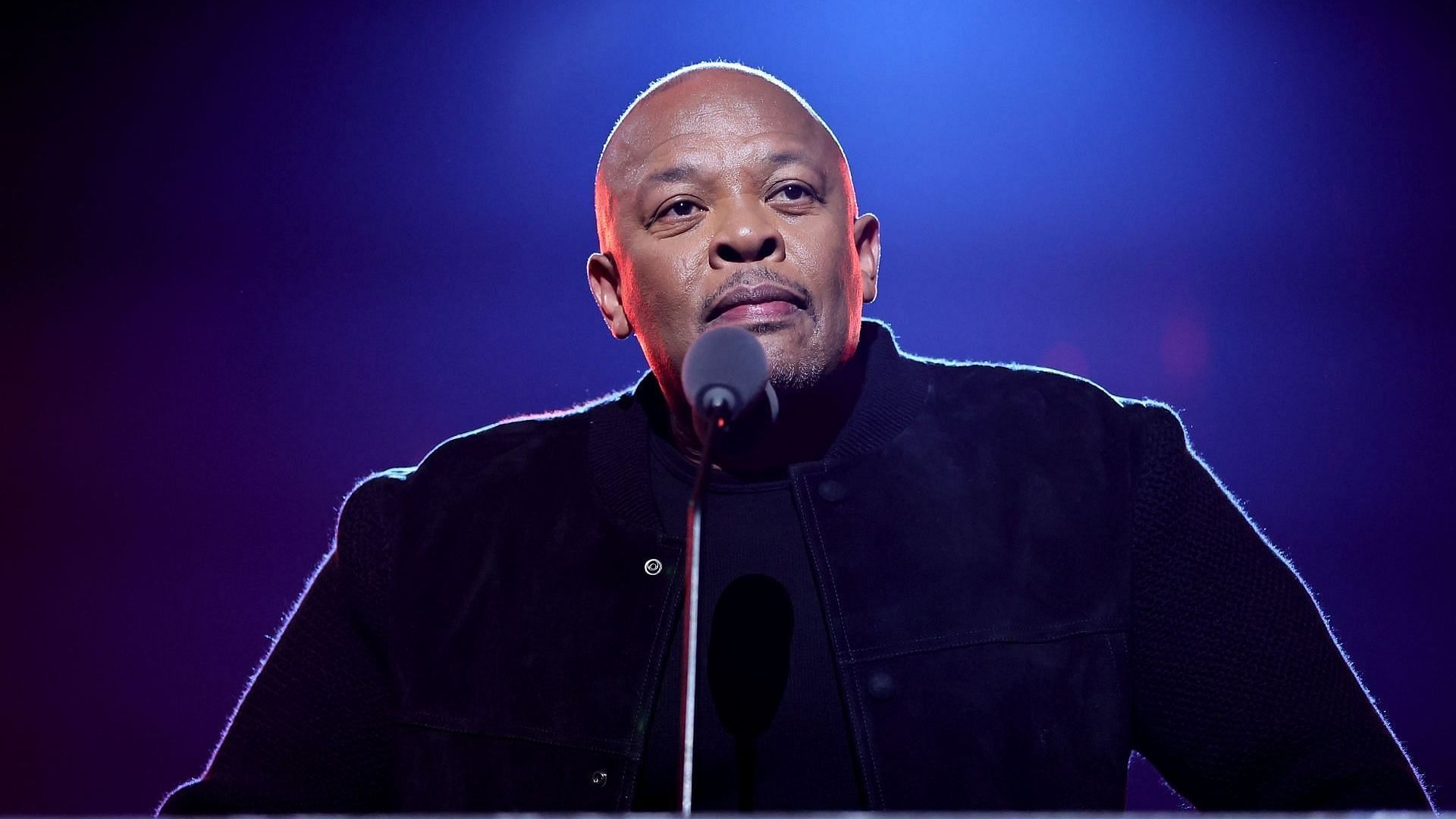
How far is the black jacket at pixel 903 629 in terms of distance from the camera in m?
1.93

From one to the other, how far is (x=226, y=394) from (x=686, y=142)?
1.64 m

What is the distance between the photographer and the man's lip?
2072mm

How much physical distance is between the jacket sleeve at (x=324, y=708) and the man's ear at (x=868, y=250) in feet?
3.33

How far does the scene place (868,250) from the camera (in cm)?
242

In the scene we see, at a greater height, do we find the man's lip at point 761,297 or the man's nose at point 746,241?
the man's nose at point 746,241

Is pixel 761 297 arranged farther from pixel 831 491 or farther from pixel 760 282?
pixel 831 491

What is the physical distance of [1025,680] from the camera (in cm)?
195

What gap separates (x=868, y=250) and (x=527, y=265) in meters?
1.04

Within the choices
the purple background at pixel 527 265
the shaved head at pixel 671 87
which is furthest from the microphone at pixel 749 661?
the purple background at pixel 527 265

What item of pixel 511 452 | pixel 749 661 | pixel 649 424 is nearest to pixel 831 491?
pixel 749 661

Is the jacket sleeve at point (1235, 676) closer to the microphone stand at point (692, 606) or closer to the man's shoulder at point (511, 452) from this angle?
the microphone stand at point (692, 606)

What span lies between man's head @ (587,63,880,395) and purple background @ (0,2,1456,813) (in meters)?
0.73

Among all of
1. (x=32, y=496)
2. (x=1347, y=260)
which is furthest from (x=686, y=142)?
(x=32, y=496)

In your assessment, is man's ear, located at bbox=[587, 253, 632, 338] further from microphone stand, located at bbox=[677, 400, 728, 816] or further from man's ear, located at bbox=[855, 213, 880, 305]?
microphone stand, located at bbox=[677, 400, 728, 816]
